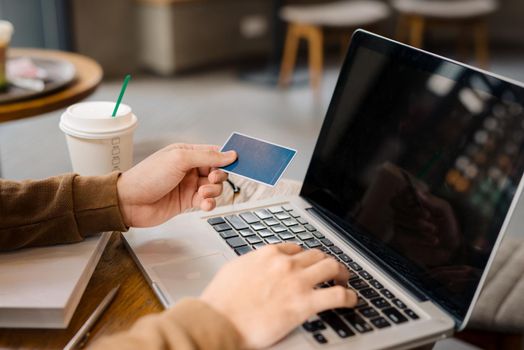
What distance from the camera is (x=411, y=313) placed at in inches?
26.6

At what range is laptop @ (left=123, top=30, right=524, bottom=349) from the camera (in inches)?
26.0

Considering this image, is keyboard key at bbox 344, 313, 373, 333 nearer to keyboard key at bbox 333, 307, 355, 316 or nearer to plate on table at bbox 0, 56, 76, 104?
keyboard key at bbox 333, 307, 355, 316

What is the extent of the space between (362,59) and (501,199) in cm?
30

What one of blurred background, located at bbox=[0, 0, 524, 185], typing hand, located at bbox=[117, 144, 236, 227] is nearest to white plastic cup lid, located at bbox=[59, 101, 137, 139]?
typing hand, located at bbox=[117, 144, 236, 227]

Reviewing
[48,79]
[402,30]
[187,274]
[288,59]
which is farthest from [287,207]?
[402,30]

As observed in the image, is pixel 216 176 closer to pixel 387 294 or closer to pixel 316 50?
pixel 387 294

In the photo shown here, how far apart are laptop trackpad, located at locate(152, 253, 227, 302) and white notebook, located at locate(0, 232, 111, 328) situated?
3.5 inches

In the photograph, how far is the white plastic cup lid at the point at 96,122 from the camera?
95 cm

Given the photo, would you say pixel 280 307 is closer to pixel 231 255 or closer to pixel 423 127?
pixel 231 255

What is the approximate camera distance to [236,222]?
88cm

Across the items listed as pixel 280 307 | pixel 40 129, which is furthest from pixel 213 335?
pixel 40 129

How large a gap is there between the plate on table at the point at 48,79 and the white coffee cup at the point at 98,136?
687mm

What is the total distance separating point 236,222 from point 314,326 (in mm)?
269

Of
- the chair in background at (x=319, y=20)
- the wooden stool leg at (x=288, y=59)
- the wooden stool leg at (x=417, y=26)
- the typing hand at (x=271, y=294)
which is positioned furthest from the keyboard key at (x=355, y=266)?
the wooden stool leg at (x=417, y=26)
